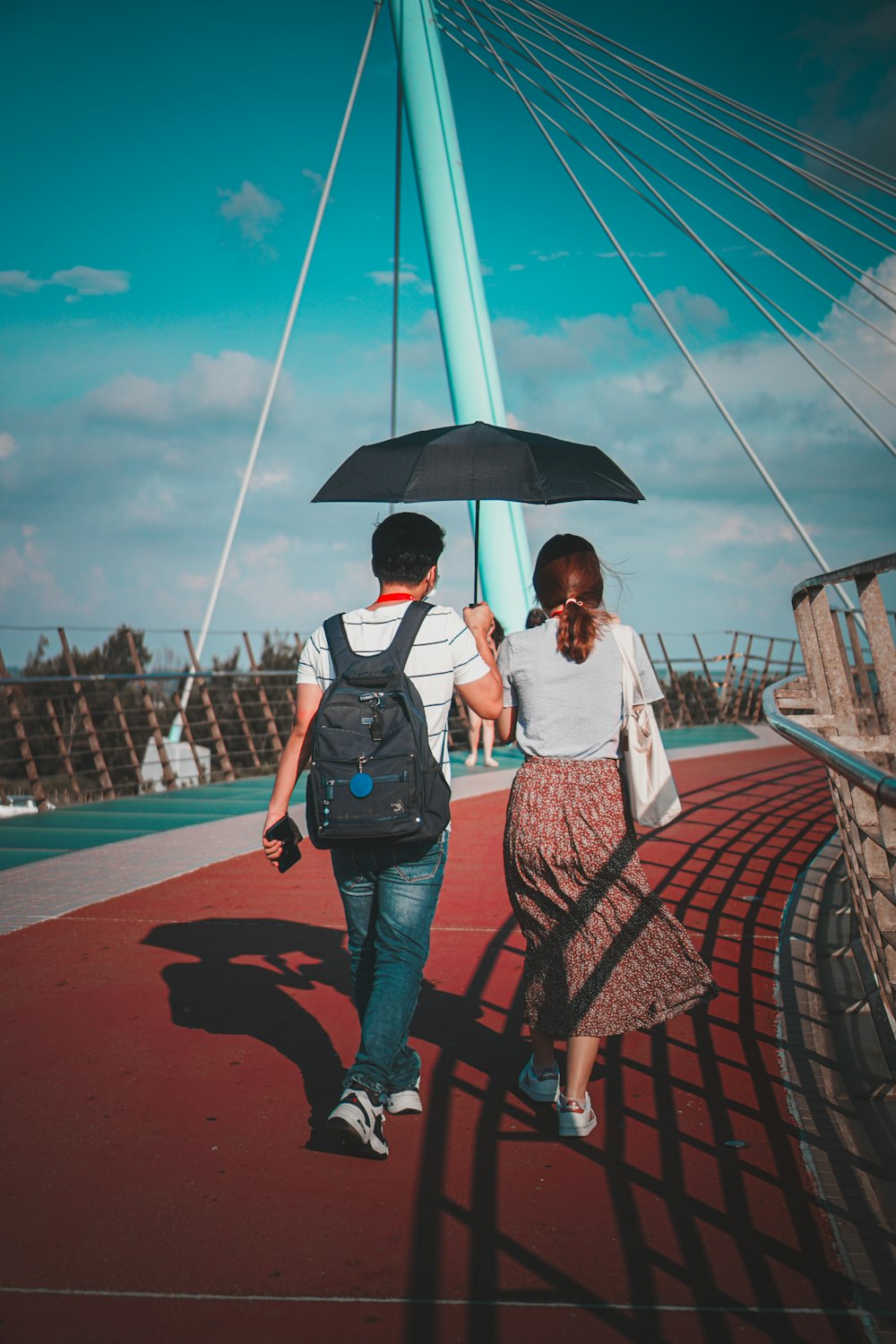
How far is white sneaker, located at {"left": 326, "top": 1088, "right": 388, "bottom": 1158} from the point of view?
2877 mm

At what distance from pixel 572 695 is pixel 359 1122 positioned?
1233mm

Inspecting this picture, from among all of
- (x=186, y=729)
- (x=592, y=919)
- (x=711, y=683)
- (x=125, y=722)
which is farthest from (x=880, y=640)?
(x=711, y=683)

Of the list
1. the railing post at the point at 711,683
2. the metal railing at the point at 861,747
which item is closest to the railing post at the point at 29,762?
the metal railing at the point at 861,747

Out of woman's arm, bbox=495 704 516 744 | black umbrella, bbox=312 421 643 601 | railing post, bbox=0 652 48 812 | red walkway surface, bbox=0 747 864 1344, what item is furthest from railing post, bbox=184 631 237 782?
woman's arm, bbox=495 704 516 744

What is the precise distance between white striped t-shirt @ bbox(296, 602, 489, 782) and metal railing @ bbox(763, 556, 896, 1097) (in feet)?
3.05

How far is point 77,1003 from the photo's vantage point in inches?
174

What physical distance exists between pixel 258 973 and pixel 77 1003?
0.76 m

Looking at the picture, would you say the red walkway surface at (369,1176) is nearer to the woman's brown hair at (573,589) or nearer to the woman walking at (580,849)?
the woman walking at (580,849)

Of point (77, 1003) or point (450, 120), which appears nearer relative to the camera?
point (77, 1003)

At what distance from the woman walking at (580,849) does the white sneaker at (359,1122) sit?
0.50m

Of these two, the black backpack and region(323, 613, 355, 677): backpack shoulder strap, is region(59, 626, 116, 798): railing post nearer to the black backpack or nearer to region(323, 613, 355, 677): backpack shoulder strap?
region(323, 613, 355, 677): backpack shoulder strap

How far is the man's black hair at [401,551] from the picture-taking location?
3.15 metres

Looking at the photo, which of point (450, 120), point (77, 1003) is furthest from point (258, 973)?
point (450, 120)

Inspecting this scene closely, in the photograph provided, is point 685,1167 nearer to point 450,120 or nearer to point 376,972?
point 376,972
